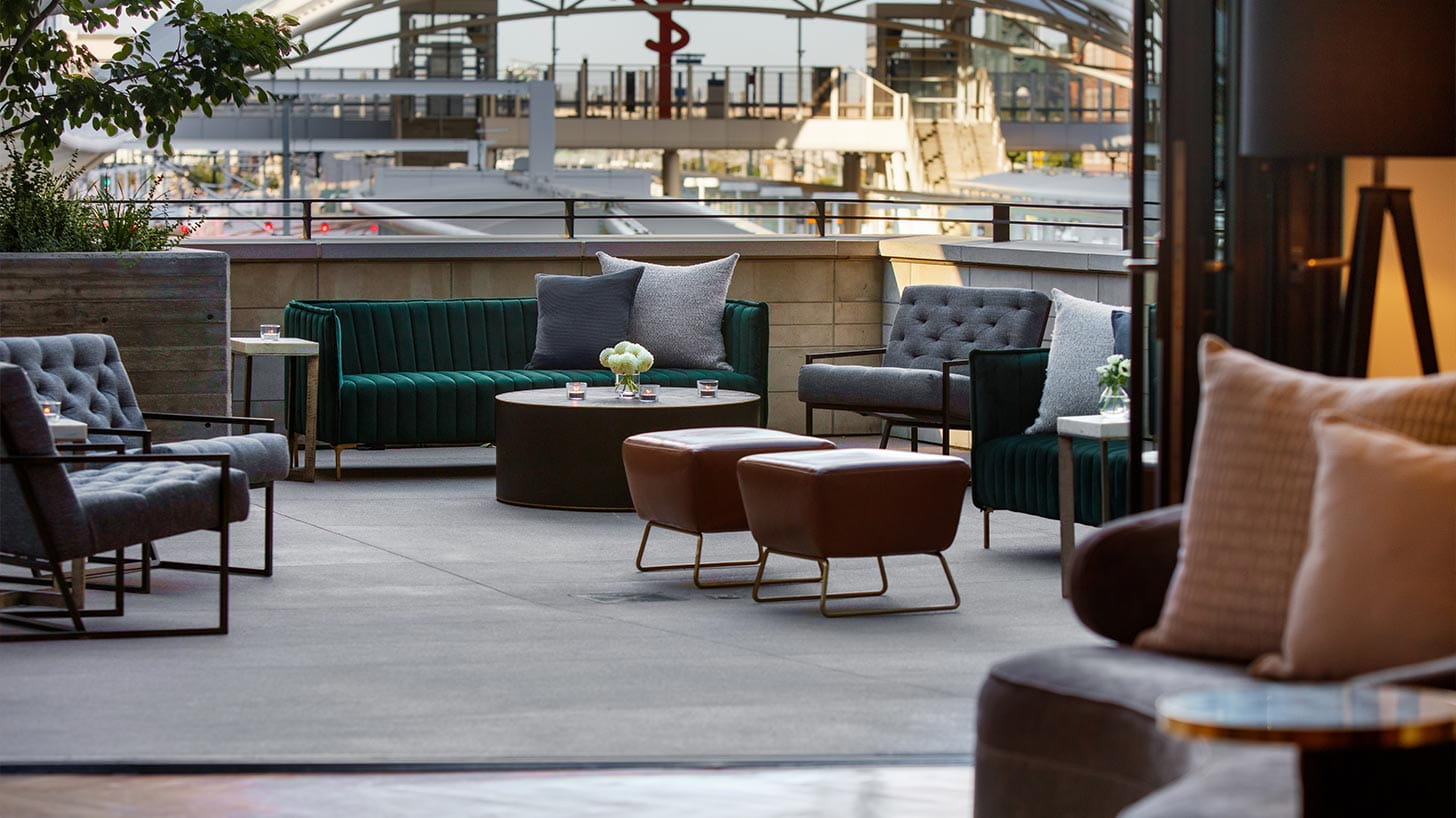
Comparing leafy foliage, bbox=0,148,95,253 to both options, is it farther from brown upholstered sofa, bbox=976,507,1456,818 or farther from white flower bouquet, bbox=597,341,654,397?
brown upholstered sofa, bbox=976,507,1456,818

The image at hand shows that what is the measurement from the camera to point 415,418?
370 inches

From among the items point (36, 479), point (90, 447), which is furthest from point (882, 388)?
point (36, 479)

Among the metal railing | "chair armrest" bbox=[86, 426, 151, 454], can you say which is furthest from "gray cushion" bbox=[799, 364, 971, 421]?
"chair armrest" bbox=[86, 426, 151, 454]

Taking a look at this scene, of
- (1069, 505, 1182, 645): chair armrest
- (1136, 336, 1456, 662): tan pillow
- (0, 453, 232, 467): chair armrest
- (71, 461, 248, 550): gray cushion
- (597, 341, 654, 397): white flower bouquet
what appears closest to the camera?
(1136, 336, 1456, 662): tan pillow

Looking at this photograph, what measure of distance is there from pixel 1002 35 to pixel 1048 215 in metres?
9.07

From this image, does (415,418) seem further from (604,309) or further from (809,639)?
(809,639)

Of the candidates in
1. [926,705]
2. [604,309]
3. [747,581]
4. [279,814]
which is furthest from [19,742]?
[604,309]

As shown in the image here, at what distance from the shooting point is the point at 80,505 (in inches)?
219

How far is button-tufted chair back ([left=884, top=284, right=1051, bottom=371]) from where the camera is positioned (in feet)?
30.2

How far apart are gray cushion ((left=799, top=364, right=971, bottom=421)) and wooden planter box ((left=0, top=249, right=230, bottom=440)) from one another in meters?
2.75

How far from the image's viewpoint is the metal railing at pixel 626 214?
34.6 feet

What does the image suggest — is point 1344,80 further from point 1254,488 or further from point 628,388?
point 628,388

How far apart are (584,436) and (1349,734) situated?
6188 mm

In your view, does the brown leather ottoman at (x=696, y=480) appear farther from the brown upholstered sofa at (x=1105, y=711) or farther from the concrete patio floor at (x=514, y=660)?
the brown upholstered sofa at (x=1105, y=711)
